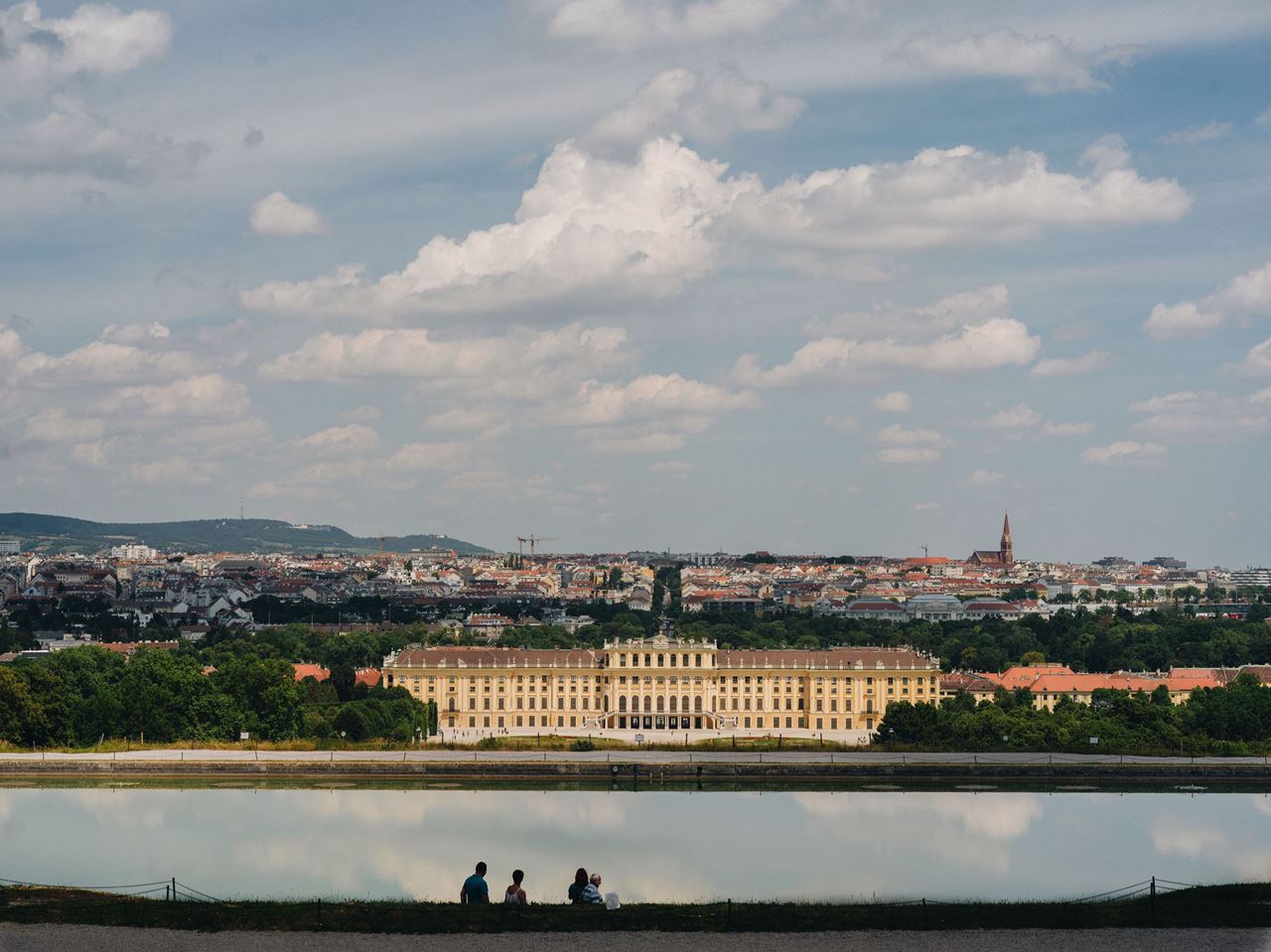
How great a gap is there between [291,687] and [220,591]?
4432 inches

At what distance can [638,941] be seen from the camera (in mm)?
26281

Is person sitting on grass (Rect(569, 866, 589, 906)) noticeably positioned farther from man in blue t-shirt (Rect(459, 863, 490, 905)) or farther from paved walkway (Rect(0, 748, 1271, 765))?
paved walkway (Rect(0, 748, 1271, 765))

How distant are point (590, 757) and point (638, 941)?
34816 millimetres

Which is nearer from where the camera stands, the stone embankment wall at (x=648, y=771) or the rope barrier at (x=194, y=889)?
the rope barrier at (x=194, y=889)

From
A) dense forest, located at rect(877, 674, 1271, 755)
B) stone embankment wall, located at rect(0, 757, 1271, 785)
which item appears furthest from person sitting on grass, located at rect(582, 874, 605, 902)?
dense forest, located at rect(877, 674, 1271, 755)

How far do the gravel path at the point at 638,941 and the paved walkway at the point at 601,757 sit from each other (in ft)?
98.4

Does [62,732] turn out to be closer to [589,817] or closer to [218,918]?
[589,817]

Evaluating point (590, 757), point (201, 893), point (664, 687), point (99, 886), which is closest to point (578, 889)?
point (201, 893)

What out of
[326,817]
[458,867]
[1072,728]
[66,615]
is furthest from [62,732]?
[66,615]

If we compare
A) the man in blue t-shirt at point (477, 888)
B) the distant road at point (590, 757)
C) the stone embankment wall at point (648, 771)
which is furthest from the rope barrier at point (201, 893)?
the distant road at point (590, 757)

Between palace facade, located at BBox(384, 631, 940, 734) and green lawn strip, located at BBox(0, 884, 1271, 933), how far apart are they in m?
47.1

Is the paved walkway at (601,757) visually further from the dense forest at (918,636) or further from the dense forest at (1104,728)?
the dense forest at (918,636)

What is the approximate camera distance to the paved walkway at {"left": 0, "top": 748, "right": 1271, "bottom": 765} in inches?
2256

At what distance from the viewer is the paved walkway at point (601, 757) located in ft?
188
